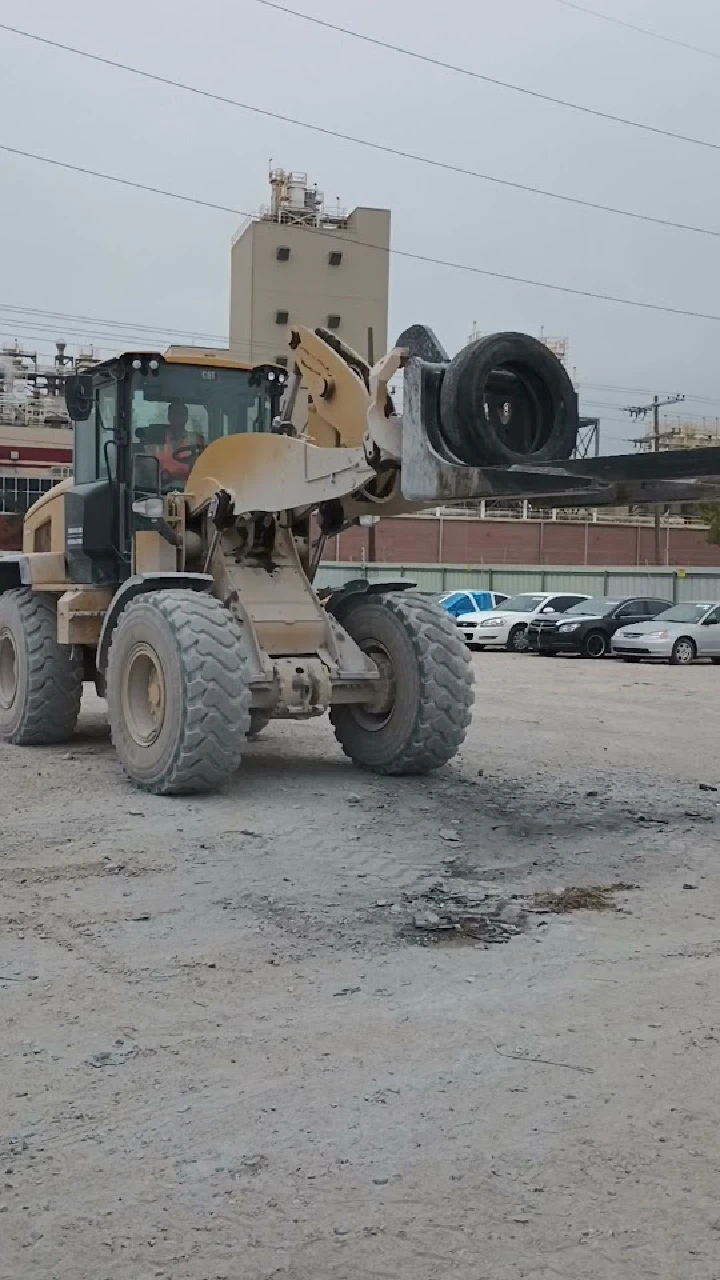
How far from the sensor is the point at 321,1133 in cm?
418

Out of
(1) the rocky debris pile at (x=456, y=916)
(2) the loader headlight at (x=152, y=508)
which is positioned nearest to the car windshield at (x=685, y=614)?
(2) the loader headlight at (x=152, y=508)

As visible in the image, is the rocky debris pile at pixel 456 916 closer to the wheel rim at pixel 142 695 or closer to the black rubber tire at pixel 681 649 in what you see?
the wheel rim at pixel 142 695

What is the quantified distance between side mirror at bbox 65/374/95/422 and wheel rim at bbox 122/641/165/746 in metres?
2.35

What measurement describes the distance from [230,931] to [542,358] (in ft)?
12.3

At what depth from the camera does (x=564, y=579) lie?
43.8 m

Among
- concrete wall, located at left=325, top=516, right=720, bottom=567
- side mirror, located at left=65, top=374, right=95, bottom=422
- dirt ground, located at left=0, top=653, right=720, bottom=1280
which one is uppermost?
concrete wall, located at left=325, top=516, right=720, bottom=567

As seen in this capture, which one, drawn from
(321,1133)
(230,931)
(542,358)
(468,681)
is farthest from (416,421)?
(321,1133)

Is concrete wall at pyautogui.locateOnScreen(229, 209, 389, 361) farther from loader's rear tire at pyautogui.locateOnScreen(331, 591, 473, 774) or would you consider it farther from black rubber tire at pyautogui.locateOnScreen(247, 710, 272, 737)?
loader's rear tire at pyautogui.locateOnScreen(331, 591, 473, 774)

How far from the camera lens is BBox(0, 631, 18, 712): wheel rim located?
41.0 ft

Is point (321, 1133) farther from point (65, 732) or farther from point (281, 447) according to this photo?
point (65, 732)

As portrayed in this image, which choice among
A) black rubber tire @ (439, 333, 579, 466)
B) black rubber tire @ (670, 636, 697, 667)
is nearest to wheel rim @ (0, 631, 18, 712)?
black rubber tire @ (439, 333, 579, 466)

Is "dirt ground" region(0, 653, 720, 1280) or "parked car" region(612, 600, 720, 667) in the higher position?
"parked car" region(612, 600, 720, 667)

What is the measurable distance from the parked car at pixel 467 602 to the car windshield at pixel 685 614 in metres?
5.72

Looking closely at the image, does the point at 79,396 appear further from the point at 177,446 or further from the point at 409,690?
the point at 409,690
